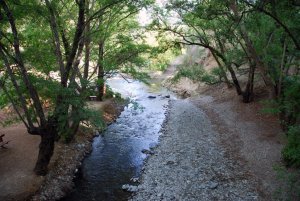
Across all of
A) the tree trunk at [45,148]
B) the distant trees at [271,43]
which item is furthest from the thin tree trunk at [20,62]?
the distant trees at [271,43]

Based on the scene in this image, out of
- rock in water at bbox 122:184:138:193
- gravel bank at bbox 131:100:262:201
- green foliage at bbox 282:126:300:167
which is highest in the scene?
green foliage at bbox 282:126:300:167

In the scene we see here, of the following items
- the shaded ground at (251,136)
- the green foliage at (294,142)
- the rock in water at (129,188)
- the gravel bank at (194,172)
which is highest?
the green foliage at (294,142)

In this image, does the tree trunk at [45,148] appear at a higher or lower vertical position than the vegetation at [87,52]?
lower

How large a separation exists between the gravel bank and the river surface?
102 cm

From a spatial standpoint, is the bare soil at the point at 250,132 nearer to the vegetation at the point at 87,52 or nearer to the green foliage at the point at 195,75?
→ the vegetation at the point at 87,52

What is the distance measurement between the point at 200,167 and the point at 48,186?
24.2 feet

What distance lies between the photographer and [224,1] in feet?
40.8

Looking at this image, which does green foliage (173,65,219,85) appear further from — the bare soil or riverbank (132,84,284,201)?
riverbank (132,84,284,201)

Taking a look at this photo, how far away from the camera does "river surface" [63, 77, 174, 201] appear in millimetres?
13969

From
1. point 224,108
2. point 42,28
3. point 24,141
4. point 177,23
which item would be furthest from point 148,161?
point 177,23

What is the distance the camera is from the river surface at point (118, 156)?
45.8 ft

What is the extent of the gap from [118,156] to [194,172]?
5411mm

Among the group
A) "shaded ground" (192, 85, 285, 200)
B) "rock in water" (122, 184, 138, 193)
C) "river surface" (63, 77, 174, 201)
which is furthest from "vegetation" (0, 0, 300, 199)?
"rock in water" (122, 184, 138, 193)

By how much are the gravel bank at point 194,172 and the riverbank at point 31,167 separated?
3.85 meters
